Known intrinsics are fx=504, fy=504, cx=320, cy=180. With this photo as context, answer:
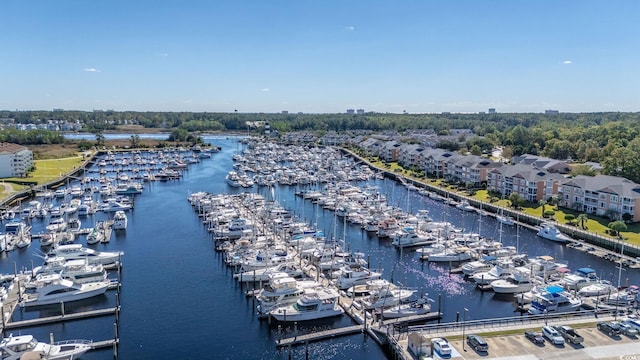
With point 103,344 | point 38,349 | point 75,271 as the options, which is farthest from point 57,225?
point 38,349

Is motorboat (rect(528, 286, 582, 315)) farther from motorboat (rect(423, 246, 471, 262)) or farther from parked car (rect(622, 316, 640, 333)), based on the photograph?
motorboat (rect(423, 246, 471, 262))

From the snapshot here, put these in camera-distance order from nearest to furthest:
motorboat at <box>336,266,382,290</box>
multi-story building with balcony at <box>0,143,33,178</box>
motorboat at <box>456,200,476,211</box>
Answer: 1. motorboat at <box>336,266,382,290</box>
2. motorboat at <box>456,200,476,211</box>
3. multi-story building with balcony at <box>0,143,33,178</box>

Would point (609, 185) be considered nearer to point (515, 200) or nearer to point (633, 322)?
point (515, 200)

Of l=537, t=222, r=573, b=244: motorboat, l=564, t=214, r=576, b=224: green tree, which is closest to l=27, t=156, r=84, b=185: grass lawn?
l=537, t=222, r=573, b=244: motorboat

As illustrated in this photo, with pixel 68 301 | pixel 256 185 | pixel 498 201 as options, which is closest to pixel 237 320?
pixel 68 301

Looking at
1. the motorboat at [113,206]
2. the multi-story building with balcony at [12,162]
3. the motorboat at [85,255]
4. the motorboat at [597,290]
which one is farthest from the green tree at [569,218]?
the multi-story building with balcony at [12,162]
